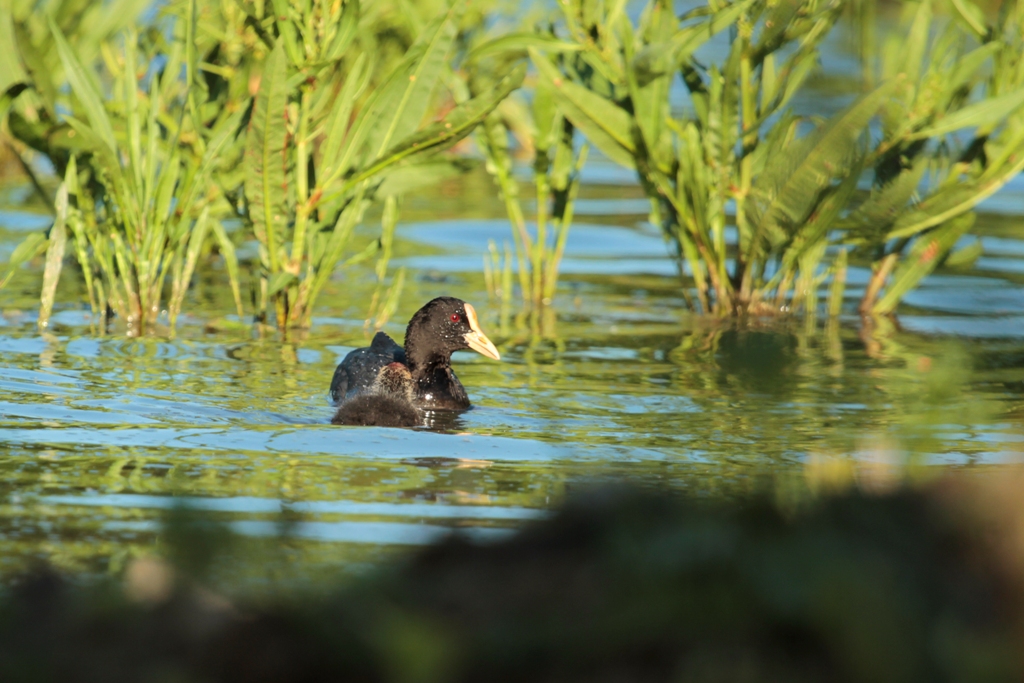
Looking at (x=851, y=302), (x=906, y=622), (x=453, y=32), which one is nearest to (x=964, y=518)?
(x=906, y=622)

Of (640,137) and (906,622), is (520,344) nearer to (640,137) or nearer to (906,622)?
(640,137)

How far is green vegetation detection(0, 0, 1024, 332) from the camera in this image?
6.71 m

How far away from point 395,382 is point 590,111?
210 centimetres

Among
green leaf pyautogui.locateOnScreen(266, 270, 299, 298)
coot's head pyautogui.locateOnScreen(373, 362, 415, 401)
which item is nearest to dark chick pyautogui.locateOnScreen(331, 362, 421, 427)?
coot's head pyautogui.locateOnScreen(373, 362, 415, 401)

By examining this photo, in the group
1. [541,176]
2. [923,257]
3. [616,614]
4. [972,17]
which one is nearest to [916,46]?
[972,17]

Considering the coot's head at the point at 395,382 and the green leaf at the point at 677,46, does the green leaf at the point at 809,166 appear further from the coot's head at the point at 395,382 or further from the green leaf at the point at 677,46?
the coot's head at the point at 395,382

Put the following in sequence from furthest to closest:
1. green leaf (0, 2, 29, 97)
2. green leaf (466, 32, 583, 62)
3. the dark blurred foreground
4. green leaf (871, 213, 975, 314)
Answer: green leaf (871, 213, 975, 314)
green leaf (0, 2, 29, 97)
green leaf (466, 32, 583, 62)
the dark blurred foreground

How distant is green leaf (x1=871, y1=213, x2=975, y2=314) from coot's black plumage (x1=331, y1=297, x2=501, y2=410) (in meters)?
2.87

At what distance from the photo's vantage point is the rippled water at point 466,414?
382 centimetres

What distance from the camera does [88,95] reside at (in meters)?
6.79

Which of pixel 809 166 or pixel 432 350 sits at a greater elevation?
pixel 809 166

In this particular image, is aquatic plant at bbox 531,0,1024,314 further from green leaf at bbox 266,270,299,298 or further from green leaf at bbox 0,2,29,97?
green leaf at bbox 0,2,29,97

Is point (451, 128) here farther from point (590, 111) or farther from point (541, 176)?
point (541, 176)

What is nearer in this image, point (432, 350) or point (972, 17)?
point (432, 350)
